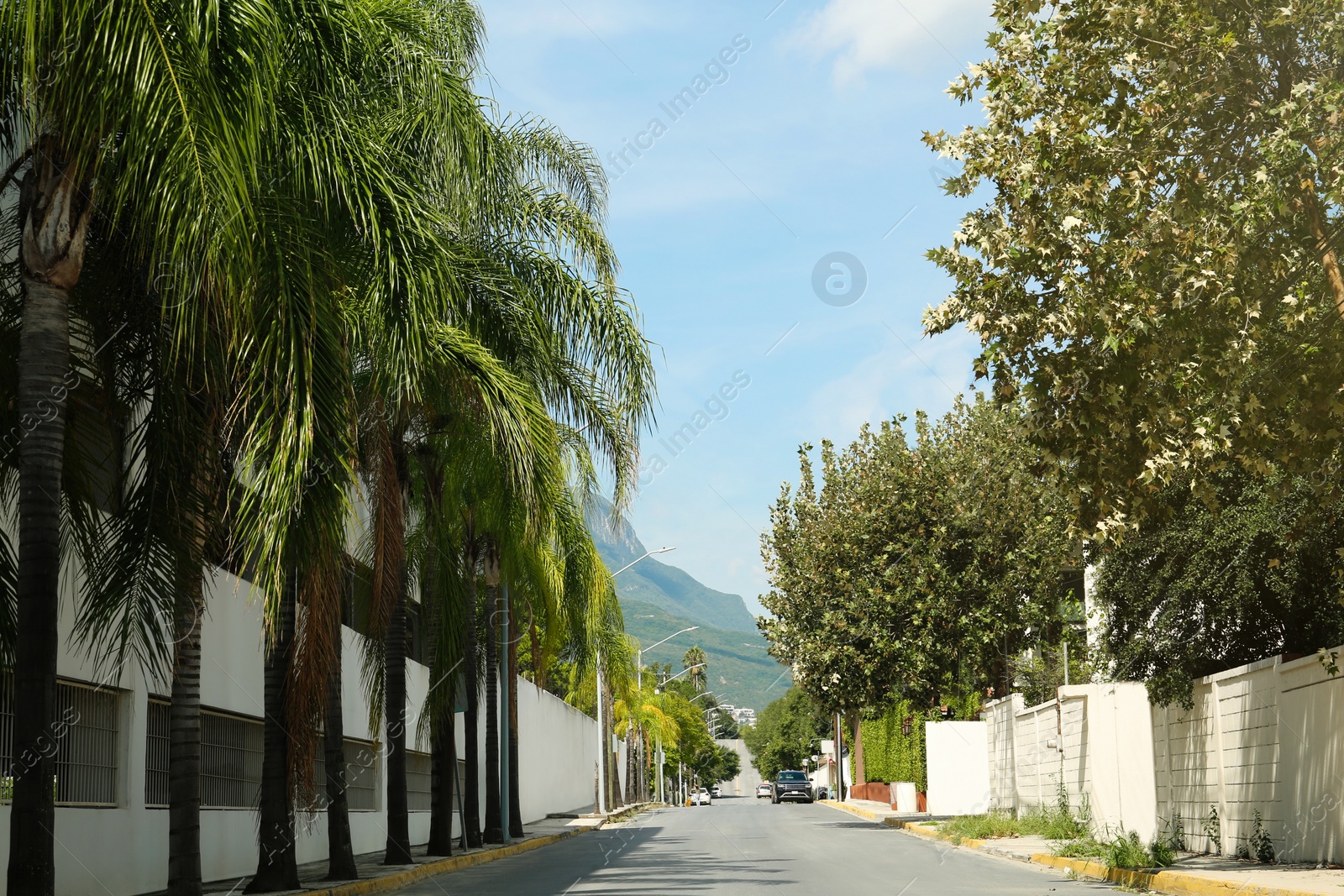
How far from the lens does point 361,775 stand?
2734 cm

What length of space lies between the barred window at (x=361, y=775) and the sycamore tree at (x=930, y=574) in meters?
10.9

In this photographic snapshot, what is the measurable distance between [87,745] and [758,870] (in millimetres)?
9046

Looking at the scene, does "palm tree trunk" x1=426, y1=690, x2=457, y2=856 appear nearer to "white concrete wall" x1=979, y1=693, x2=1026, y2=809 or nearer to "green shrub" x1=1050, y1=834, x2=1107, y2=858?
"green shrub" x1=1050, y1=834, x2=1107, y2=858

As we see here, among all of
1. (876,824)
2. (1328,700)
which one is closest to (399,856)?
(1328,700)

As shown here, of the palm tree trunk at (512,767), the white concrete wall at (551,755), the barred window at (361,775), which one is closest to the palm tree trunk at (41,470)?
the barred window at (361,775)

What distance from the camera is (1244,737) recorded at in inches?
619

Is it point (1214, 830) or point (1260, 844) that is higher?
point (1260, 844)

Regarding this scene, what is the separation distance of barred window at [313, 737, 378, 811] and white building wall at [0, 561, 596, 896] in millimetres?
207

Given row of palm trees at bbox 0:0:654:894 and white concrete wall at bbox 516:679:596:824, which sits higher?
row of palm trees at bbox 0:0:654:894

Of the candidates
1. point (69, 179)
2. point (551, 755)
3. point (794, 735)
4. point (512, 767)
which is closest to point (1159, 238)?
point (69, 179)

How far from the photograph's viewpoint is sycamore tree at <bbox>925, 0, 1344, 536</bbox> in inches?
436

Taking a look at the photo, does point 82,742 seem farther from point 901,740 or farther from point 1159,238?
point 901,740

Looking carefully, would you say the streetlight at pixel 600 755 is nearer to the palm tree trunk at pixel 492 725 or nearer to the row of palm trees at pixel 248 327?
the palm tree trunk at pixel 492 725

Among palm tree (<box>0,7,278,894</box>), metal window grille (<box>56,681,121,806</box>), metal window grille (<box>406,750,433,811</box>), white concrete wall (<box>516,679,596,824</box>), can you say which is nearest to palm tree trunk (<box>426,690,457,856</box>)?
metal window grille (<box>406,750,433,811</box>)
